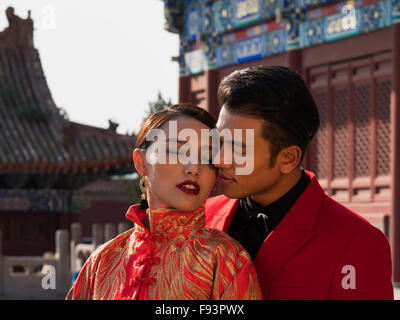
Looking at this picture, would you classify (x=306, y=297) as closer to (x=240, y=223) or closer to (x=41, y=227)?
(x=240, y=223)

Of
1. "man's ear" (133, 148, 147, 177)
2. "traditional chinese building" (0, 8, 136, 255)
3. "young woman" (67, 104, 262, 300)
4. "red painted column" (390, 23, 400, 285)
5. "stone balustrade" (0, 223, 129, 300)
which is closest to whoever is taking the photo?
"young woman" (67, 104, 262, 300)

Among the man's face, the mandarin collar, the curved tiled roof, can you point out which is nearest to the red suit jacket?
the man's face

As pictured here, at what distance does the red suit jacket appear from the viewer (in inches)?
102

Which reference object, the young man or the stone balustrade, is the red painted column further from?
the young man

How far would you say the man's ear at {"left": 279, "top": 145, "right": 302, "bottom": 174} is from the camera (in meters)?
2.72

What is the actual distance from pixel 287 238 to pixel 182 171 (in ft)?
1.45

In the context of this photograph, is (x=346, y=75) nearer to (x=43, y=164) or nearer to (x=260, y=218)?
(x=43, y=164)

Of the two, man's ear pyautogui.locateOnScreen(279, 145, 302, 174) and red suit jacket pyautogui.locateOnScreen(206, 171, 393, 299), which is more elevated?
man's ear pyautogui.locateOnScreen(279, 145, 302, 174)

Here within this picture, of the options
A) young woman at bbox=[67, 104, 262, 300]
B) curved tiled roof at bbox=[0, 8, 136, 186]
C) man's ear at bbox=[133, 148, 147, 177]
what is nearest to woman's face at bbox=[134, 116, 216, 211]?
young woman at bbox=[67, 104, 262, 300]

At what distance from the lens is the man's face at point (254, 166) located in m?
2.67

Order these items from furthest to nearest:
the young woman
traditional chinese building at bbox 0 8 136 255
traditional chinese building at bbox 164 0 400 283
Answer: traditional chinese building at bbox 0 8 136 255, traditional chinese building at bbox 164 0 400 283, the young woman

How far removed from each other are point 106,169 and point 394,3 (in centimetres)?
784

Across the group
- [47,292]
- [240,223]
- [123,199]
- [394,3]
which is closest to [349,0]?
[394,3]

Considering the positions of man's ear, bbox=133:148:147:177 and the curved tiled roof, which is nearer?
man's ear, bbox=133:148:147:177
